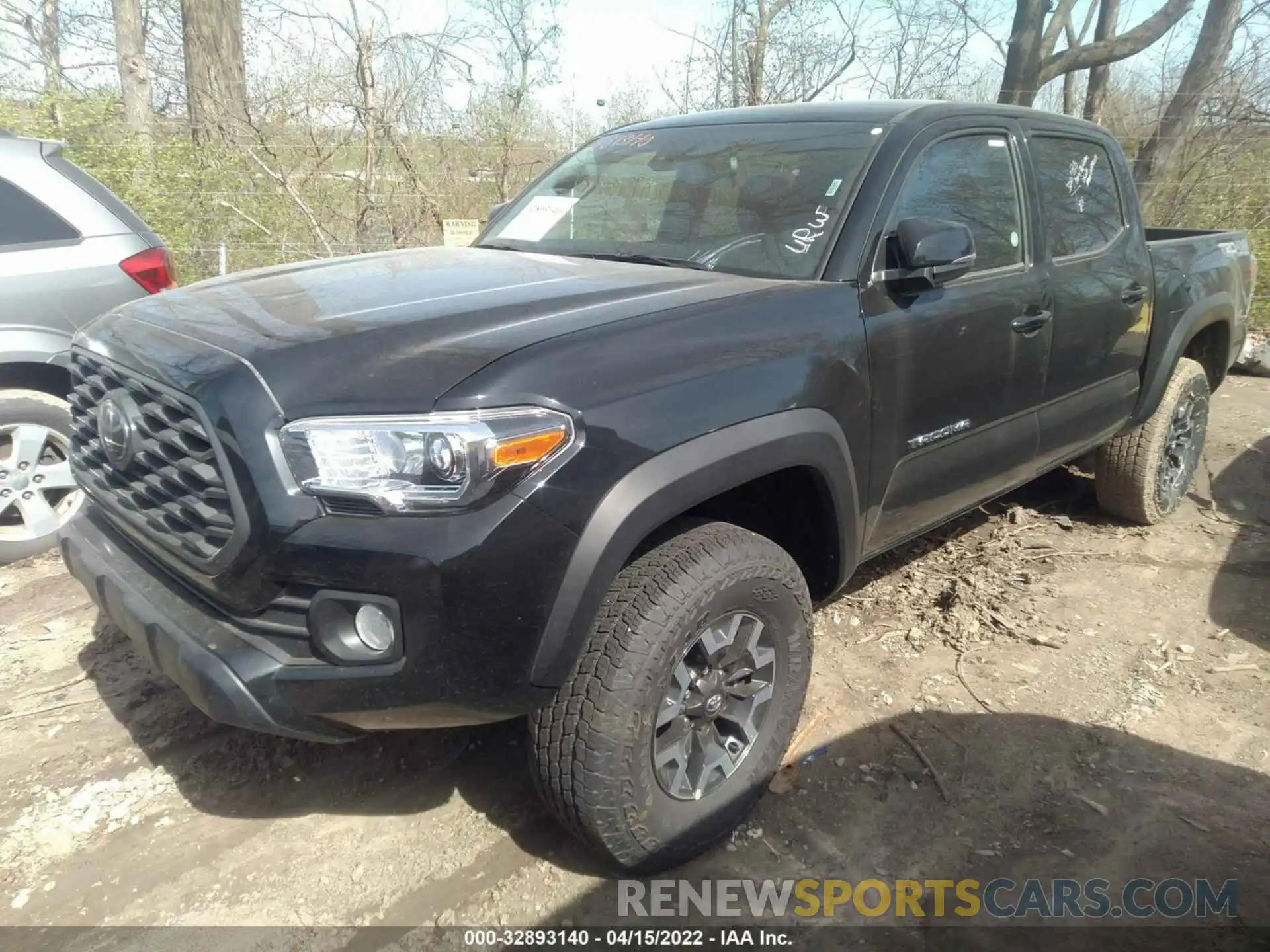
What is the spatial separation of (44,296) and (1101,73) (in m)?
15.3

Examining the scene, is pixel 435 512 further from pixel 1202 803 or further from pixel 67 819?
pixel 1202 803

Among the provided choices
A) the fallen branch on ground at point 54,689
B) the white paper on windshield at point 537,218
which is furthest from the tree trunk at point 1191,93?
the fallen branch on ground at point 54,689

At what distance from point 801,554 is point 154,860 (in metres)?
1.99

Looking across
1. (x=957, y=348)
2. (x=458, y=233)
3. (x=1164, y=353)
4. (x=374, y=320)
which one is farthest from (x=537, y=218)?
(x=458, y=233)

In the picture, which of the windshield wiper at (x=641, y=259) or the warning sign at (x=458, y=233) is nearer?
the windshield wiper at (x=641, y=259)

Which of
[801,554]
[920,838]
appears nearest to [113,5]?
[801,554]

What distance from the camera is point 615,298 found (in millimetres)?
2367

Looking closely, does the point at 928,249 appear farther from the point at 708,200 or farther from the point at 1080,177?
the point at 1080,177

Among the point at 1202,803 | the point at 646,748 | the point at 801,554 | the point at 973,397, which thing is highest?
the point at 973,397

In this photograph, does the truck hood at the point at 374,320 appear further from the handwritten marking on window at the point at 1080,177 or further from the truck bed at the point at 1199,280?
the truck bed at the point at 1199,280

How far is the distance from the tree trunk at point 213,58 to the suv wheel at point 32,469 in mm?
6071

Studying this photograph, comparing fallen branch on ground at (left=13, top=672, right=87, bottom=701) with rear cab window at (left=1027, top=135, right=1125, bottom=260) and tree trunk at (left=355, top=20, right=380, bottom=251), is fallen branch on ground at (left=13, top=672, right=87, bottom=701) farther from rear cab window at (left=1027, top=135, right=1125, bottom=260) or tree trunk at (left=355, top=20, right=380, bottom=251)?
tree trunk at (left=355, top=20, right=380, bottom=251)

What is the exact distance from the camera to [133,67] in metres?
9.98

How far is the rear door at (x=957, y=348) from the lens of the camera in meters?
2.73
